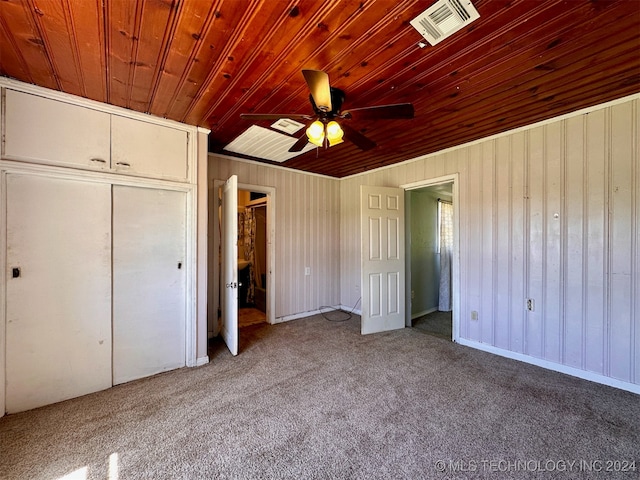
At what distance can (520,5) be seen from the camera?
53.7 inches

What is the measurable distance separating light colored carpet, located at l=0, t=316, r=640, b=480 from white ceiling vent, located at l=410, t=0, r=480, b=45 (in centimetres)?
252

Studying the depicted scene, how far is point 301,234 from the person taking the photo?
457 centimetres

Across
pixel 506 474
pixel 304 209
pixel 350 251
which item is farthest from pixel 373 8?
pixel 350 251

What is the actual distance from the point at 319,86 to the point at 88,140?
6.84 ft

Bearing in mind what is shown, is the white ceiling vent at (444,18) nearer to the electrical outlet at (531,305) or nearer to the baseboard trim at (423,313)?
the electrical outlet at (531,305)

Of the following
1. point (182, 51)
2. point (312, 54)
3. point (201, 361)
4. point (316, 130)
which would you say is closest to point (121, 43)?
point (182, 51)

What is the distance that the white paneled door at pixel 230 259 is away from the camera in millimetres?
2934

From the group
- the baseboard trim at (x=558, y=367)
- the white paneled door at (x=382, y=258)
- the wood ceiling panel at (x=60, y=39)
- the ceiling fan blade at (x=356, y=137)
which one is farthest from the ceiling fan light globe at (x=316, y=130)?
the baseboard trim at (x=558, y=367)

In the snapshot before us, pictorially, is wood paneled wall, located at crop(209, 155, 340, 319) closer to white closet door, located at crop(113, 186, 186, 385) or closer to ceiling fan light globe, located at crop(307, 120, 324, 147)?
white closet door, located at crop(113, 186, 186, 385)

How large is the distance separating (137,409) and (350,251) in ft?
12.0

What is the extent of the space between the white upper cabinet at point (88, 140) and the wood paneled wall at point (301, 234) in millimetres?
1102

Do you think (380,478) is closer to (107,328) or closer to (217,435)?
(217,435)

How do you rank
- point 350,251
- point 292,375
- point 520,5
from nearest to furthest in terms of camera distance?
point 520,5, point 292,375, point 350,251

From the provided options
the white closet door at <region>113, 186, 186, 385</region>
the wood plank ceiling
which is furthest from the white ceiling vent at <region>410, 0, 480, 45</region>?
the white closet door at <region>113, 186, 186, 385</region>
